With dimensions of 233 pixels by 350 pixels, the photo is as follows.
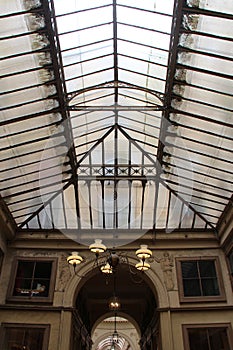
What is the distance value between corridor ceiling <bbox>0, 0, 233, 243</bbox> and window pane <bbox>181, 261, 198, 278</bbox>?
98cm

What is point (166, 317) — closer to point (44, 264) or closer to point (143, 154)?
point (44, 264)

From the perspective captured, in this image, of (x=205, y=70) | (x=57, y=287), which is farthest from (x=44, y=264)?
(x=205, y=70)

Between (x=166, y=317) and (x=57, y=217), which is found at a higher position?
(x=57, y=217)

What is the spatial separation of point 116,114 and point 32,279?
4816mm

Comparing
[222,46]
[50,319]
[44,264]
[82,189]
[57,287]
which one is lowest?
[50,319]

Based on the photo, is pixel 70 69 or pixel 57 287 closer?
pixel 70 69

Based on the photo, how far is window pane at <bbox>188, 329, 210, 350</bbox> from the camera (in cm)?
782

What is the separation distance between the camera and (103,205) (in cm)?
912

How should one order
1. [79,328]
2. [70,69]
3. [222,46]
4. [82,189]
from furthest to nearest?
[79,328]
[82,189]
[70,69]
[222,46]

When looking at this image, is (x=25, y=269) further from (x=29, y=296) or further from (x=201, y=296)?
(x=201, y=296)

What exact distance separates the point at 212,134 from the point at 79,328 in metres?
7.16

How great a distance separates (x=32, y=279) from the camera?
863 cm

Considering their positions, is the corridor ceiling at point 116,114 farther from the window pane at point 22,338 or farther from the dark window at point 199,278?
the window pane at point 22,338

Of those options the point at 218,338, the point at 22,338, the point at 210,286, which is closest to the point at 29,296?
the point at 22,338
